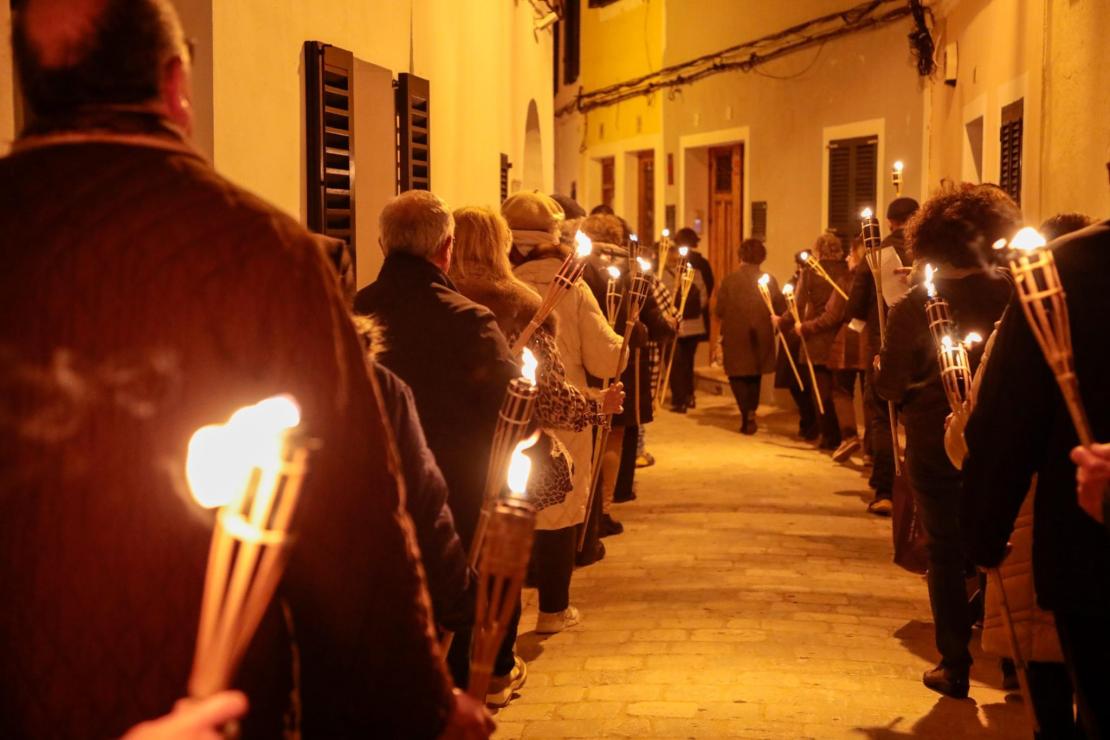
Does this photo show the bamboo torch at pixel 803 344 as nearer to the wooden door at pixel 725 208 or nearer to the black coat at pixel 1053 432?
the wooden door at pixel 725 208

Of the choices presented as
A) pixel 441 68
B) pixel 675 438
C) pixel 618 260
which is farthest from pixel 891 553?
pixel 675 438

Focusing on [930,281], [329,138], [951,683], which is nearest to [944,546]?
[951,683]

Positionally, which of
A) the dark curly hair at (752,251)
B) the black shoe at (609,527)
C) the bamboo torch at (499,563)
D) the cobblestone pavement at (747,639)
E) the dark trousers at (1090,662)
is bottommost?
the cobblestone pavement at (747,639)

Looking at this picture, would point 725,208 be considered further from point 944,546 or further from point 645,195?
point 944,546

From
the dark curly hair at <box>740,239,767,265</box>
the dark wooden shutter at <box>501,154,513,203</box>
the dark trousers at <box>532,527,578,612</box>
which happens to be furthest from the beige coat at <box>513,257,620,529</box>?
the dark curly hair at <box>740,239,767,265</box>

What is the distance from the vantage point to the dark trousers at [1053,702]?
A: 14.1ft

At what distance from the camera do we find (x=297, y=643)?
2.15 m

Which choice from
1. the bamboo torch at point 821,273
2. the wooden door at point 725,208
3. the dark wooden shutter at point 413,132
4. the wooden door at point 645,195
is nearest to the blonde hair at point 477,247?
the dark wooden shutter at point 413,132

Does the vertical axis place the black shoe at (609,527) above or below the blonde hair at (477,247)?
below

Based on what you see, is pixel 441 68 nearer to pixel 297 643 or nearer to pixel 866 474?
pixel 866 474

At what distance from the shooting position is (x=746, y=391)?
48.6 ft

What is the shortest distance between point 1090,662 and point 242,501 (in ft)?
7.93

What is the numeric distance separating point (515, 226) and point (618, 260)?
2350 mm

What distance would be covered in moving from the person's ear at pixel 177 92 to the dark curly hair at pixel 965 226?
13.4 feet
